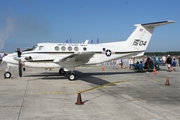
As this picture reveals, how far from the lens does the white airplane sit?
1552 centimetres

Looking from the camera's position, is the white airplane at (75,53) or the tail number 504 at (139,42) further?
the tail number 504 at (139,42)

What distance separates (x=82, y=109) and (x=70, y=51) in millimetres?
9857

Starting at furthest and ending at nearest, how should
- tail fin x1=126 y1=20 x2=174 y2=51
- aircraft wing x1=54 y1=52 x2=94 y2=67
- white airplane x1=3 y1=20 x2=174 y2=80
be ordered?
tail fin x1=126 y1=20 x2=174 y2=51 → white airplane x1=3 y1=20 x2=174 y2=80 → aircraft wing x1=54 y1=52 x2=94 y2=67

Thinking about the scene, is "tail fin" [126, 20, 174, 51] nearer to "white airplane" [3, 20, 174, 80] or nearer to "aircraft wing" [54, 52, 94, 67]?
"white airplane" [3, 20, 174, 80]

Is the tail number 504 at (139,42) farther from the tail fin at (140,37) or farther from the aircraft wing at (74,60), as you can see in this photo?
the aircraft wing at (74,60)

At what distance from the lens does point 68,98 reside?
30.2ft

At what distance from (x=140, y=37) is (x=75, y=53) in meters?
7.75

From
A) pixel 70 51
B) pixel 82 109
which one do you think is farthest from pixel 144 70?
pixel 82 109

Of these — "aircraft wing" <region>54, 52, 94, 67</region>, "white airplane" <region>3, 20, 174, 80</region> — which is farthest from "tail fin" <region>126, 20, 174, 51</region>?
"aircraft wing" <region>54, 52, 94, 67</region>

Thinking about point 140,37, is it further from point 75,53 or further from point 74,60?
point 75,53

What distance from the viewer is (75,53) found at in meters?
13.8

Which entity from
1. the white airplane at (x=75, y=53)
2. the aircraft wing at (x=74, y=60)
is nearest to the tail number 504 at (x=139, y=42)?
the white airplane at (x=75, y=53)

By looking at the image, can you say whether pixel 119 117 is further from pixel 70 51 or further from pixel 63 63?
pixel 70 51

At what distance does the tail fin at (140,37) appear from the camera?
61.6 ft
